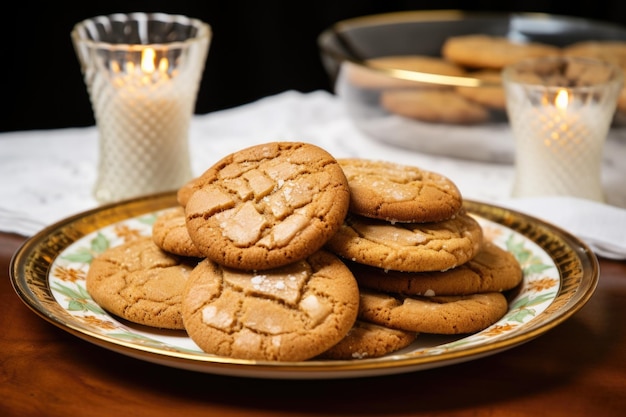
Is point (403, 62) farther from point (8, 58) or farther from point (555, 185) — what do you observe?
point (8, 58)

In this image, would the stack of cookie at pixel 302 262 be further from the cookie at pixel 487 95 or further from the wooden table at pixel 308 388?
the cookie at pixel 487 95

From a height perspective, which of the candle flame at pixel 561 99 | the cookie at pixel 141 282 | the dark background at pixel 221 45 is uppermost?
the candle flame at pixel 561 99

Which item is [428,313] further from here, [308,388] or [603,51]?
[603,51]

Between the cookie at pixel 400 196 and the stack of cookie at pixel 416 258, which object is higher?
the cookie at pixel 400 196

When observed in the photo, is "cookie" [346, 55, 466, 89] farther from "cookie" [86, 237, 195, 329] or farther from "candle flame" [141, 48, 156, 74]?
"cookie" [86, 237, 195, 329]

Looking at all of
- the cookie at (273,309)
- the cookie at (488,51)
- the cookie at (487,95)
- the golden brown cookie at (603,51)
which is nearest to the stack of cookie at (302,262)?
the cookie at (273,309)

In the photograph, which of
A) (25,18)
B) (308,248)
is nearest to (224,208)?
(308,248)

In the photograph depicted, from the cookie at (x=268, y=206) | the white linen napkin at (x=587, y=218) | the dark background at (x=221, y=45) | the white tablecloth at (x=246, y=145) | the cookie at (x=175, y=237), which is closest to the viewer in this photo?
the cookie at (x=268, y=206)

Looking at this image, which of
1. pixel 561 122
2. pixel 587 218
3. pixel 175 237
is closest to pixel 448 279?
pixel 175 237

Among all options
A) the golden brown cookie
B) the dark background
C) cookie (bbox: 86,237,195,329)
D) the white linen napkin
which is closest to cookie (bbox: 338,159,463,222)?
cookie (bbox: 86,237,195,329)
